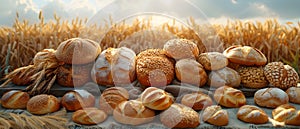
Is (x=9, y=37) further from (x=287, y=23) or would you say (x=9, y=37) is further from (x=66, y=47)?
(x=287, y=23)

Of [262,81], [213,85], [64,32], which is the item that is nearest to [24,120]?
[213,85]

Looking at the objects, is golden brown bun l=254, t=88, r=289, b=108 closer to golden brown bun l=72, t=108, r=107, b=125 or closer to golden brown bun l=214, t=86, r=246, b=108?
golden brown bun l=214, t=86, r=246, b=108

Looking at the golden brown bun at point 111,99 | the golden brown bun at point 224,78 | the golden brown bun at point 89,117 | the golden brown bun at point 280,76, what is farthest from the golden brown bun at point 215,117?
the golden brown bun at point 280,76

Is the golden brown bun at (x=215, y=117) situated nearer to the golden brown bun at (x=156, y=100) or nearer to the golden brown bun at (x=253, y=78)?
the golden brown bun at (x=156, y=100)

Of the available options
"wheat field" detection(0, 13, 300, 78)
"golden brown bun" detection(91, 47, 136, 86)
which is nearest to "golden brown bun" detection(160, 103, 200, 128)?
"golden brown bun" detection(91, 47, 136, 86)

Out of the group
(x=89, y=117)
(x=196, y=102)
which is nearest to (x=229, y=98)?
A: (x=196, y=102)

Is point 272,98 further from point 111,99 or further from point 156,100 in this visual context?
point 111,99
